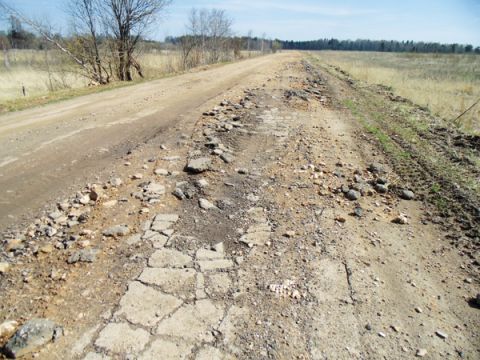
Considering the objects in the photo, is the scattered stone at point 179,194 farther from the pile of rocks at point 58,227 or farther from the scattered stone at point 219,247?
the scattered stone at point 219,247

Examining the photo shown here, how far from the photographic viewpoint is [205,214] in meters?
3.27

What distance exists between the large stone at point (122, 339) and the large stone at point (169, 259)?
0.61 meters

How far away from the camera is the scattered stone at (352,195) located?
3.60m

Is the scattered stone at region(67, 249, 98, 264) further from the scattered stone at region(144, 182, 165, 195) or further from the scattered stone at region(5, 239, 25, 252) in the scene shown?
the scattered stone at region(144, 182, 165, 195)

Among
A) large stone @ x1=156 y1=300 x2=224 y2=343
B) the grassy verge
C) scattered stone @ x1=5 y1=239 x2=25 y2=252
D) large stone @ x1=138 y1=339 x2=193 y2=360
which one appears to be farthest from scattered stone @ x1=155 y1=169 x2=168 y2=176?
the grassy verge

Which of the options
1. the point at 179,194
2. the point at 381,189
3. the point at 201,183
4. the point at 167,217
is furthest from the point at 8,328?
the point at 381,189

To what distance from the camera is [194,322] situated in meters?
2.08

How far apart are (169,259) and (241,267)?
597 millimetres

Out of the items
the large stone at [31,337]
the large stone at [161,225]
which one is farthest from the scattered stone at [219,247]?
the large stone at [31,337]

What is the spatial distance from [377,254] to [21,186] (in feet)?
12.7

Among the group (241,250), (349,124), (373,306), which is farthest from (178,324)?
(349,124)

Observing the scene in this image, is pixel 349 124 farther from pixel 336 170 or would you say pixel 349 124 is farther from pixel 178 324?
pixel 178 324

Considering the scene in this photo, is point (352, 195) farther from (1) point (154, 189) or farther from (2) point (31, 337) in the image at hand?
(2) point (31, 337)

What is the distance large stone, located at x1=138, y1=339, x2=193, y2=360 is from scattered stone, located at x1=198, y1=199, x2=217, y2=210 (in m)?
1.57
